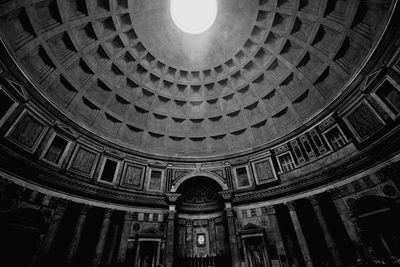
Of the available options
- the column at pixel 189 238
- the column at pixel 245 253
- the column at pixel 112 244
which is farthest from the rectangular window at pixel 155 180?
the column at pixel 245 253

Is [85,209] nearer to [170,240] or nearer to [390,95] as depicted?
[170,240]

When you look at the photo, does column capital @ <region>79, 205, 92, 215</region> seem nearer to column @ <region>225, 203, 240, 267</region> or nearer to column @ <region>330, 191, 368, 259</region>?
column @ <region>225, 203, 240, 267</region>

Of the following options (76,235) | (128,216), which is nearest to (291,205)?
(128,216)

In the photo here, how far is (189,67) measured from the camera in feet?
67.9

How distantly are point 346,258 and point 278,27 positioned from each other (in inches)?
740

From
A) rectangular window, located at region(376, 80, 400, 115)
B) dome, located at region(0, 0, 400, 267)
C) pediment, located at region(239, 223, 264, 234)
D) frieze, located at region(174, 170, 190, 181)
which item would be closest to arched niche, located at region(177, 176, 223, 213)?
dome, located at region(0, 0, 400, 267)

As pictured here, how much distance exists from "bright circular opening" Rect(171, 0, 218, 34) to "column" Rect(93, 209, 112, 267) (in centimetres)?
1901

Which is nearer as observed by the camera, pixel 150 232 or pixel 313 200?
pixel 313 200

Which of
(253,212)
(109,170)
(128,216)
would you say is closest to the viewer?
(128,216)

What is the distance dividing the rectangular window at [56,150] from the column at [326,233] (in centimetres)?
1894

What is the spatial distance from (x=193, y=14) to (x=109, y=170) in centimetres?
1858

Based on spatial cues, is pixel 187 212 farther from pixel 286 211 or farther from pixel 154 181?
pixel 286 211

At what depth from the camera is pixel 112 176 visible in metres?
16.1

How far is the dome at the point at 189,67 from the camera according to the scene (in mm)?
13082
